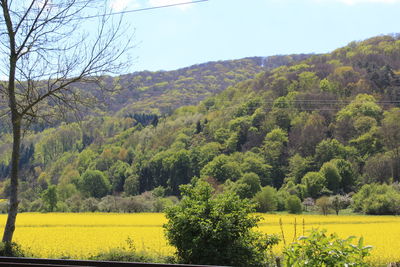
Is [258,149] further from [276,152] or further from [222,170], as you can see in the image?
[222,170]

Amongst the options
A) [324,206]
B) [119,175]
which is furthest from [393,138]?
[119,175]

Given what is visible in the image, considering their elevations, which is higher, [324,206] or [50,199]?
[50,199]

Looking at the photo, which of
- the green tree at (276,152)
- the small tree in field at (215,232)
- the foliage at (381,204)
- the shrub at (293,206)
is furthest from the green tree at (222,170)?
the small tree in field at (215,232)

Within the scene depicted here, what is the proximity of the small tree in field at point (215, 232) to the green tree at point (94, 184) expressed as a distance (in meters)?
85.1

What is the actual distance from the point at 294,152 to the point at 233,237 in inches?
3403

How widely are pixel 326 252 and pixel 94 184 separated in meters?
94.3

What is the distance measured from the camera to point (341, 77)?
121 meters

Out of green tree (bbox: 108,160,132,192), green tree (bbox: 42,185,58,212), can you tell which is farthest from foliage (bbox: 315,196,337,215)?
green tree (bbox: 108,160,132,192)

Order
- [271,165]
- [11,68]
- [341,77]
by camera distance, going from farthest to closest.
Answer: [341,77], [271,165], [11,68]

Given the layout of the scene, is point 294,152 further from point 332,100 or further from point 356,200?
point 356,200

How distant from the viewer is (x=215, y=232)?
35.2 ft

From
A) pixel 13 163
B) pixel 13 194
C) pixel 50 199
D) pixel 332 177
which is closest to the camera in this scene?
pixel 13 194

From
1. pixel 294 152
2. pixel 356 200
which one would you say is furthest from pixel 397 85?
pixel 356 200

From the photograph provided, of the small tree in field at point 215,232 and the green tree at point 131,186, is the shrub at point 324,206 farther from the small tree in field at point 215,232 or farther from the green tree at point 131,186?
the green tree at point 131,186
